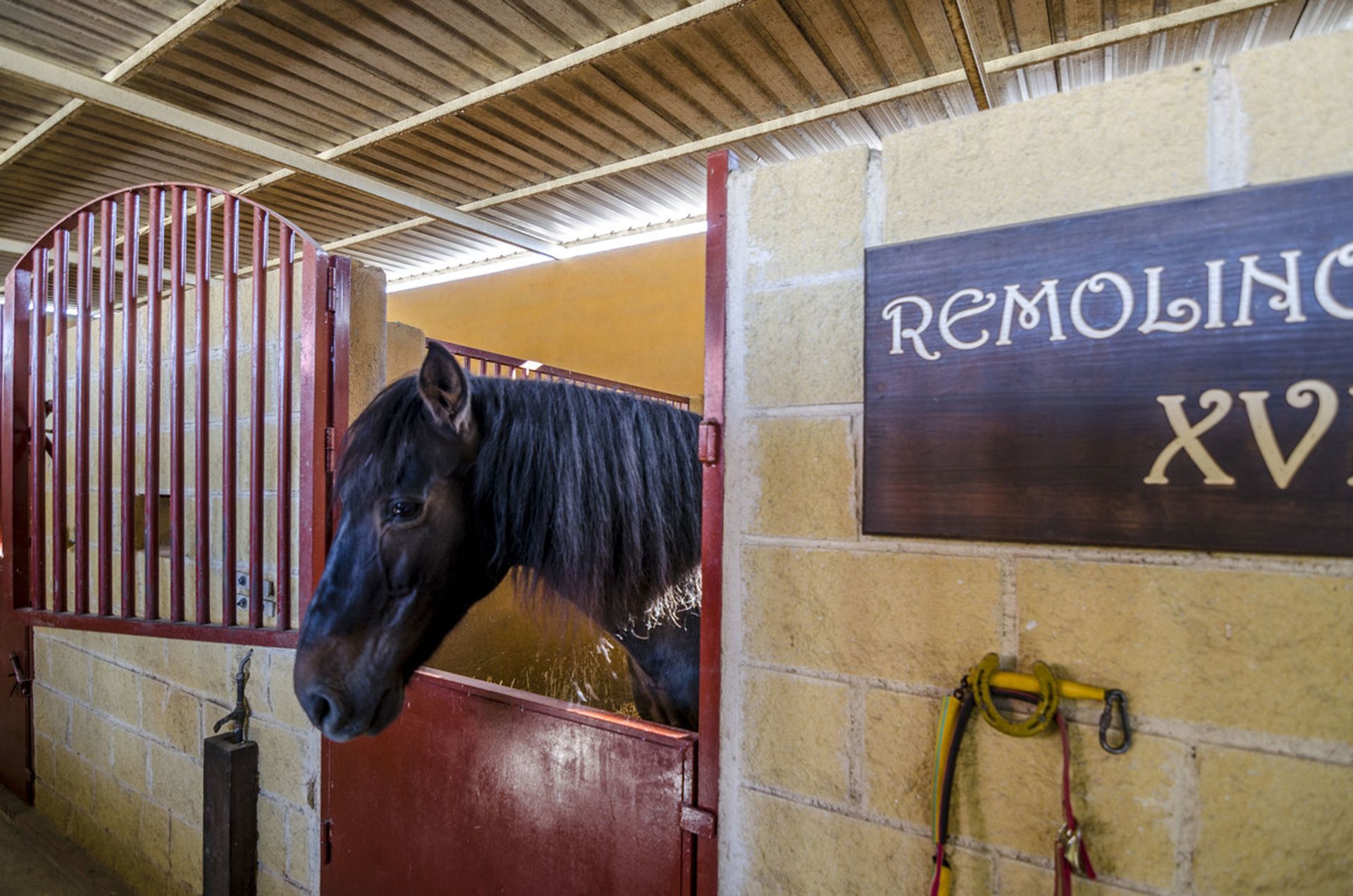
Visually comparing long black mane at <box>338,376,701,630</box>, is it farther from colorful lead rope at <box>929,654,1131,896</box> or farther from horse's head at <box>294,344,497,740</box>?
colorful lead rope at <box>929,654,1131,896</box>

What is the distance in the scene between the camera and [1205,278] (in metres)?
0.65

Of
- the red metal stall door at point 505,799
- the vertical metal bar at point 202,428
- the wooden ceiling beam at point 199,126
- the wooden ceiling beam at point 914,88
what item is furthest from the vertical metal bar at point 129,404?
the wooden ceiling beam at point 914,88

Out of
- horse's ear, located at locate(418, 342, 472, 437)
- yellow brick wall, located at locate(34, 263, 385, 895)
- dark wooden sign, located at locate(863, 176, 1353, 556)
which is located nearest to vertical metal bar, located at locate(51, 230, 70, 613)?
yellow brick wall, located at locate(34, 263, 385, 895)

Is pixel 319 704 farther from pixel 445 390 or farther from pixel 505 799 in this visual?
pixel 445 390

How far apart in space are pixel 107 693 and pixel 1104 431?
294 cm

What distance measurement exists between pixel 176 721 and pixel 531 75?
3.24 meters

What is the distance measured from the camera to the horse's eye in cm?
113

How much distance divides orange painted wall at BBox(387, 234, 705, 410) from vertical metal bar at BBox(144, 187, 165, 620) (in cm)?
381

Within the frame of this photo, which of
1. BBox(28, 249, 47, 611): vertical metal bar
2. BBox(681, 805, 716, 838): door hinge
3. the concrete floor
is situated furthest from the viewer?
the concrete floor

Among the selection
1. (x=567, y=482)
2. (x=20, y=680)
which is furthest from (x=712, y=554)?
(x=20, y=680)

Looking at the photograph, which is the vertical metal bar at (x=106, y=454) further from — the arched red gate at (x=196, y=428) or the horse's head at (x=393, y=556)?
the horse's head at (x=393, y=556)

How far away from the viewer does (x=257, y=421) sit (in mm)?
1467

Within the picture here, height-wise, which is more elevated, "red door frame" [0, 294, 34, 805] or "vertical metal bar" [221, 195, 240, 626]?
"vertical metal bar" [221, 195, 240, 626]

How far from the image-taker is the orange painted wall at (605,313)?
5.63 meters
